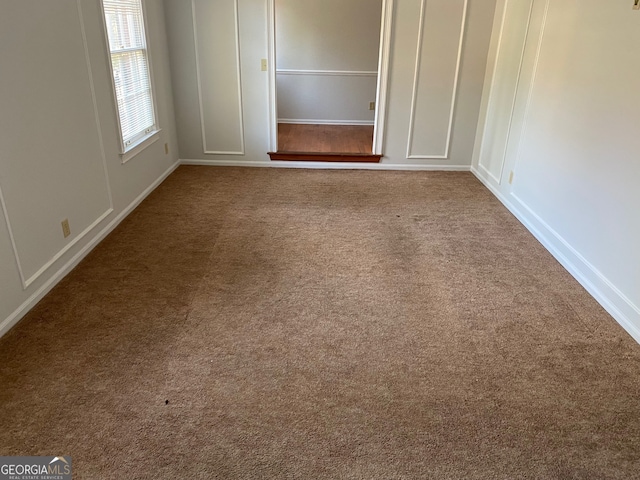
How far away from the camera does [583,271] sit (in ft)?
9.95

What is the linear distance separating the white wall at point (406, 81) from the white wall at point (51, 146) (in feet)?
4.92

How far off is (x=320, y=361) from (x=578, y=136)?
2.32 meters

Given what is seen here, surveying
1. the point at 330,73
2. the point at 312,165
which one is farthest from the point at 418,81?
the point at 330,73

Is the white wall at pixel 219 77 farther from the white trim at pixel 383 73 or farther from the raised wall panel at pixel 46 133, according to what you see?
the raised wall panel at pixel 46 133

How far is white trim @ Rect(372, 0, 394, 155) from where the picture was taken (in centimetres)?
460

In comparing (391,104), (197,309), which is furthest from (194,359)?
(391,104)

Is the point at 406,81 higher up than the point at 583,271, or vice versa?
the point at 406,81

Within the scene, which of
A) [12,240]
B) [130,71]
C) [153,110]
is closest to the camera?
[12,240]

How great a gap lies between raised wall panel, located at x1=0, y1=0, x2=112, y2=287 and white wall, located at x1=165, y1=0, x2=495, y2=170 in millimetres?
1817

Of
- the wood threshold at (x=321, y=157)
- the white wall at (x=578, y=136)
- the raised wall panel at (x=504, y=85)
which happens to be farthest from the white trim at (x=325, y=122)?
the white wall at (x=578, y=136)

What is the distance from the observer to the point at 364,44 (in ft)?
21.1

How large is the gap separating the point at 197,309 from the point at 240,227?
3.82 feet

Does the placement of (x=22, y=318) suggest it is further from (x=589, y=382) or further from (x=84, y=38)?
(x=589, y=382)

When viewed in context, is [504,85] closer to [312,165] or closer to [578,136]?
[578,136]
